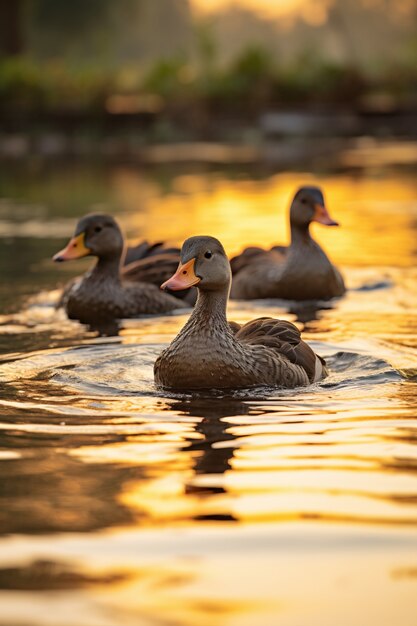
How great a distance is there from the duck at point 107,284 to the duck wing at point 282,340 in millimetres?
3236

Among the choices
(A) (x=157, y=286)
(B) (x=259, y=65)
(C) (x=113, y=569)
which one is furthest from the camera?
(B) (x=259, y=65)

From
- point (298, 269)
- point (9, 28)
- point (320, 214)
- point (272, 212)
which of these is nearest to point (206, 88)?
point (9, 28)

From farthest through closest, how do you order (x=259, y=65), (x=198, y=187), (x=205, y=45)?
(x=205, y=45)
(x=259, y=65)
(x=198, y=187)

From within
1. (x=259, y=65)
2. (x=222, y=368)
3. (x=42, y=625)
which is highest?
(x=259, y=65)

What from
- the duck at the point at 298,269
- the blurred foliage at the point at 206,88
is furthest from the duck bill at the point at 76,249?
the blurred foliage at the point at 206,88

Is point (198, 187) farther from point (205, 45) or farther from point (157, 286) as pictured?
point (205, 45)

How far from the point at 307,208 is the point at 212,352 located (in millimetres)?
5338

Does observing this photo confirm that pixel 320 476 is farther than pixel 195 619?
Yes

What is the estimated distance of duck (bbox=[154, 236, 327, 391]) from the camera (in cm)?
866

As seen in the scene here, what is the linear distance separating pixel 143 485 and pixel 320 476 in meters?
0.80

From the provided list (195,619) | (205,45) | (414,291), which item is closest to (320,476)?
(195,619)

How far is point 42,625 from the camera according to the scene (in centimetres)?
485

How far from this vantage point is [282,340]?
29.8 ft

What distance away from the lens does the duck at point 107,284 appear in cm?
1263
